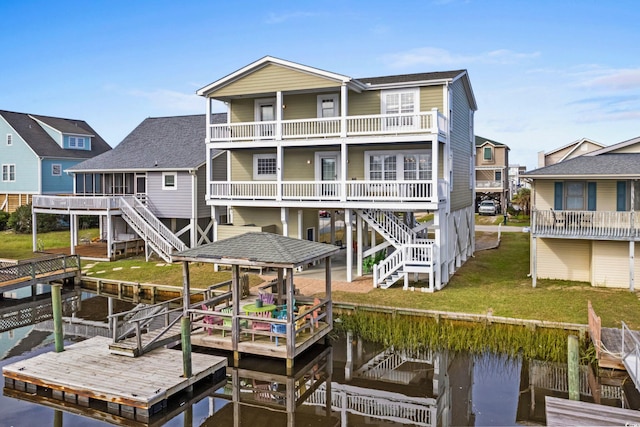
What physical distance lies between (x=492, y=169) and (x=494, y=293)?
36.6m

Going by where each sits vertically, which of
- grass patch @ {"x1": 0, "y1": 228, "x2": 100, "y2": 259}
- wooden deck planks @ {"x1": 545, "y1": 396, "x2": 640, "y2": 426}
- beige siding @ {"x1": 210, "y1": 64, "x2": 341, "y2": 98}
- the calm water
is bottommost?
the calm water

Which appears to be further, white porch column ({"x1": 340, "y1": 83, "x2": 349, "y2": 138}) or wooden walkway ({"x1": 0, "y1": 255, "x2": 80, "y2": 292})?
wooden walkway ({"x1": 0, "y1": 255, "x2": 80, "y2": 292})

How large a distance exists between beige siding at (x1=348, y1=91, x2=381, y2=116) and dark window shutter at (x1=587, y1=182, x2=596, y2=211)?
31.5 feet

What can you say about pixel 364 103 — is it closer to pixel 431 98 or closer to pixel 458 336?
pixel 431 98

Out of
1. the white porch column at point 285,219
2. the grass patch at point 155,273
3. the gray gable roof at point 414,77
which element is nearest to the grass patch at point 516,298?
the white porch column at point 285,219

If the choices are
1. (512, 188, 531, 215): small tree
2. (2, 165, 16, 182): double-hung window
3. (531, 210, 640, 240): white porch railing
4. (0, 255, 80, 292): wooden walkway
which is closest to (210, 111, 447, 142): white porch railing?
(531, 210, 640, 240): white porch railing

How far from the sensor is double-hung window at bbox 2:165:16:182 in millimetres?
42688

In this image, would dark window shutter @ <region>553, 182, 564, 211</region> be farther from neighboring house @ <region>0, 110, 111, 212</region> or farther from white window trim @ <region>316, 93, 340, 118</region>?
neighboring house @ <region>0, 110, 111, 212</region>

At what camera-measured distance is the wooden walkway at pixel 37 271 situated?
74.5ft

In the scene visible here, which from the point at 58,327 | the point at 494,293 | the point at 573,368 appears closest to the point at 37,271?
the point at 58,327

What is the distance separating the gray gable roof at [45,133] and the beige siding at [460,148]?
106 feet

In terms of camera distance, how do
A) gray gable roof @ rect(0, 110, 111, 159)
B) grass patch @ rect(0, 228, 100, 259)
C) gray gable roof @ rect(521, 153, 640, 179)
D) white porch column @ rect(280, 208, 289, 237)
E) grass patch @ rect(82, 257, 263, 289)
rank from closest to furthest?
gray gable roof @ rect(521, 153, 640, 179), grass patch @ rect(82, 257, 263, 289), white porch column @ rect(280, 208, 289, 237), grass patch @ rect(0, 228, 100, 259), gray gable roof @ rect(0, 110, 111, 159)

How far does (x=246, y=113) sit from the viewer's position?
26.9m

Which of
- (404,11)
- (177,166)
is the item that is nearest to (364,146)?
(404,11)
